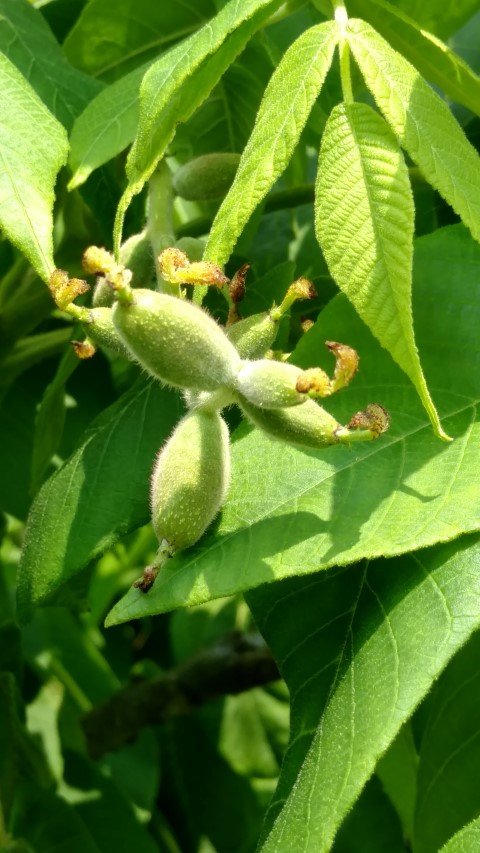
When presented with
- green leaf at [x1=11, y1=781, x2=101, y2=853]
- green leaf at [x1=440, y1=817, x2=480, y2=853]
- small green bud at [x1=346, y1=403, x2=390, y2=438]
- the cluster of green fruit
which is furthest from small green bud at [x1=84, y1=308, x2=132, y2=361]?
green leaf at [x1=11, y1=781, x2=101, y2=853]

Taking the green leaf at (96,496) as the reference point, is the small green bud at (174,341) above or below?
above

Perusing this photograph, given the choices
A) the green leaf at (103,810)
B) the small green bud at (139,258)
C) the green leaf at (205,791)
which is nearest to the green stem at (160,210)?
the small green bud at (139,258)

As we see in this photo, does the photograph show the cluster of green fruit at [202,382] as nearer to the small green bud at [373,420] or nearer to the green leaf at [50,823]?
the small green bud at [373,420]

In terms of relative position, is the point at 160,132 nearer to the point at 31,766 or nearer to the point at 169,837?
the point at 31,766

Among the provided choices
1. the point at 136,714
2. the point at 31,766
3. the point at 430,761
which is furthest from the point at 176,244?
the point at 136,714

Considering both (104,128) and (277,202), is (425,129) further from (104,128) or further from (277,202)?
(277,202)

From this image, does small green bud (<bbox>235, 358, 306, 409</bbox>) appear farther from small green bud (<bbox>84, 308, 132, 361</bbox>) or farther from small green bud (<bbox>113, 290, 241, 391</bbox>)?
small green bud (<bbox>84, 308, 132, 361</bbox>)

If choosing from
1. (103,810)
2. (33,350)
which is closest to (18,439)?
(33,350)
